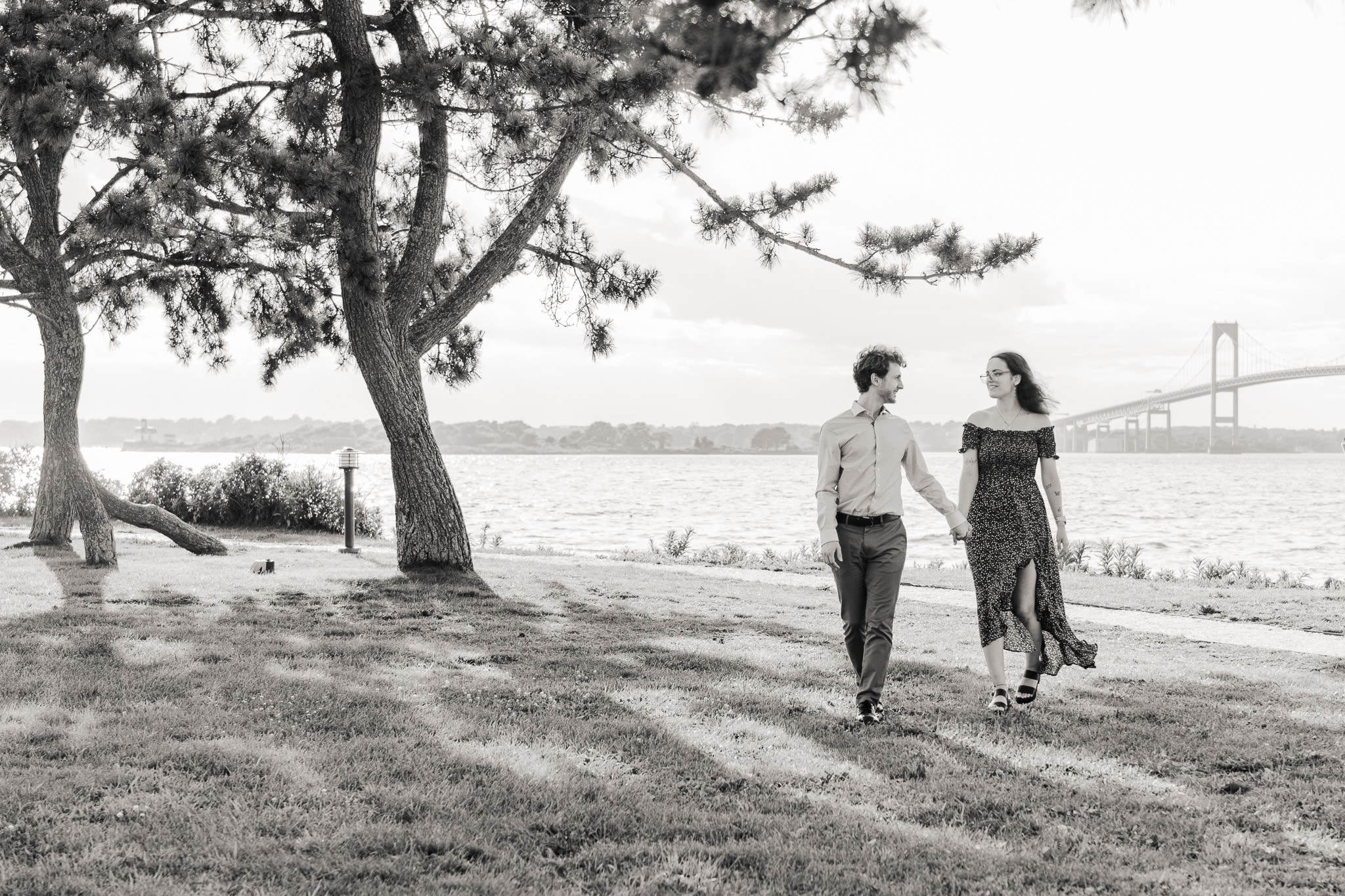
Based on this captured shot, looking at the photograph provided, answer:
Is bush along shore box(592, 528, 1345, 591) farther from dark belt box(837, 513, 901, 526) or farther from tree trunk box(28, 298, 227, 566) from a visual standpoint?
dark belt box(837, 513, 901, 526)

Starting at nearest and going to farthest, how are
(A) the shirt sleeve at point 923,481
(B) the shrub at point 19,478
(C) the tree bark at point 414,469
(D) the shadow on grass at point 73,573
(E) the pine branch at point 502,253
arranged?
1. (A) the shirt sleeve at point 923,481
2. (D) the shadow on grass at point 73,573
3. (C) the tree bark at point 414,469
4. (E) the pine branch at point 502,253
5. (B) the shrub at point 19,478

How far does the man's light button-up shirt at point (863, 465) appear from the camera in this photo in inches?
203

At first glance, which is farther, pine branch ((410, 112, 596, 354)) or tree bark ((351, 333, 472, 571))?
pine branch ((410, 112, 596, 354))

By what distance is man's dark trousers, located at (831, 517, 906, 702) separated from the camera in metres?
5.14

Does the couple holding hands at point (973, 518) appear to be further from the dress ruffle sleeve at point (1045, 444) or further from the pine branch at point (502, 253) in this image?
the pine branch at point (502, 253)

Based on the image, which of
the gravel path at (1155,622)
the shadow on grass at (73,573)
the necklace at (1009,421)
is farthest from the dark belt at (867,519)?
the shadow on grass at (73,573)

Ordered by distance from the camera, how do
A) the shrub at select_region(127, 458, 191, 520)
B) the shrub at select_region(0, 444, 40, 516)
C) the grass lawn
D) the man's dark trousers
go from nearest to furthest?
1. the grass lawn
2. the man's dark trousers
3. the shrub at select_region(127, 458, 191, 520)
4. the shrub at select_region(0, 444, 40, 516)

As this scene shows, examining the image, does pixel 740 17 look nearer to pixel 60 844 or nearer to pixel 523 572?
pixel 60 844

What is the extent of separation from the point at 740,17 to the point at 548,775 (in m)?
3.20

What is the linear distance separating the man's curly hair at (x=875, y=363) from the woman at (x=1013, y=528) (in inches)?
23.3

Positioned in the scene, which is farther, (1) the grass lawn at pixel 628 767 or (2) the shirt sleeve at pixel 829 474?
(2) the shirt sleeve at pixel 829 474

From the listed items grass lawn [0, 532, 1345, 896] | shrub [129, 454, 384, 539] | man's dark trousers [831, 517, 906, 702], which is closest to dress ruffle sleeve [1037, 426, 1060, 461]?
man's dark trousers [831, 517, 906, 702]

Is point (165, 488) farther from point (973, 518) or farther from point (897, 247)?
point (973, 518)

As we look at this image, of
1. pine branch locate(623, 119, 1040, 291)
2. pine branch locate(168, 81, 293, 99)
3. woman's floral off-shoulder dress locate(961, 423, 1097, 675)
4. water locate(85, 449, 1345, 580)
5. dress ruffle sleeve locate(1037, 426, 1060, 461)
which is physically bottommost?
water locate(85, 449, 1345, 580)
